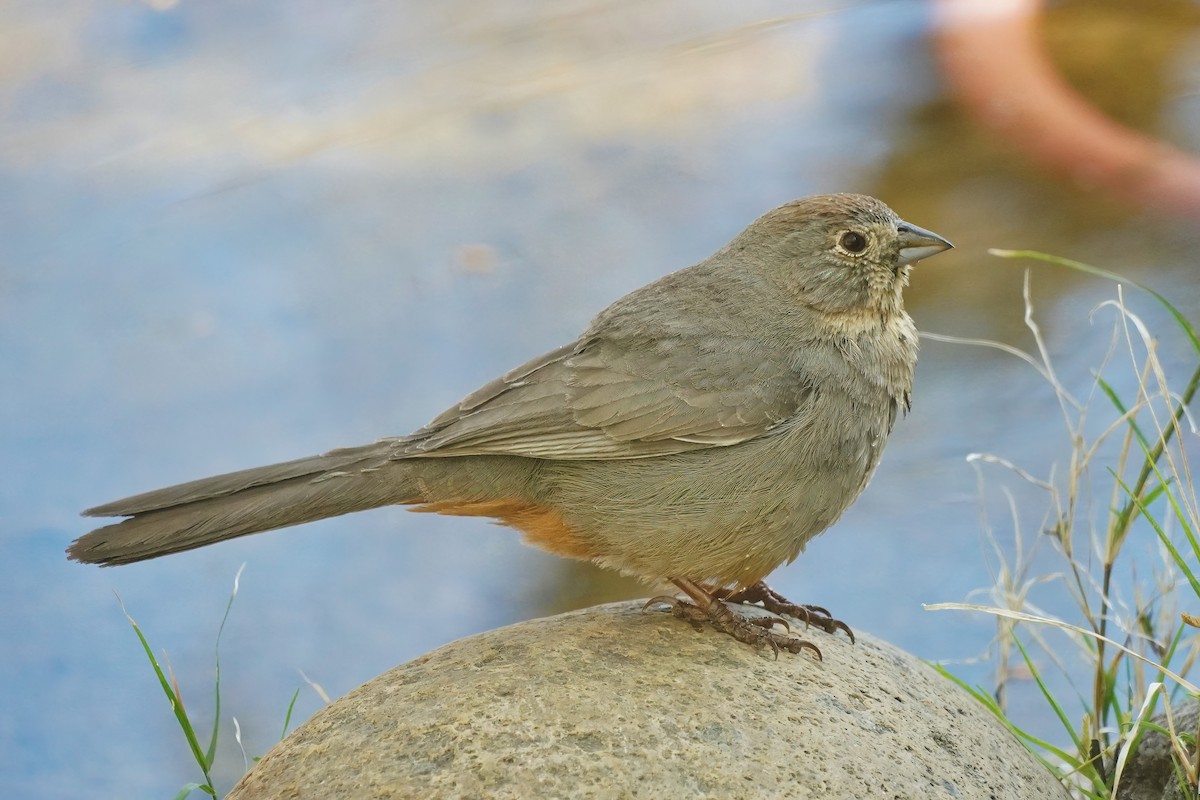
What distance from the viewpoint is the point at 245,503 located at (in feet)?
12.1

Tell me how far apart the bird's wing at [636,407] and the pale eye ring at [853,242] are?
1.37 feet

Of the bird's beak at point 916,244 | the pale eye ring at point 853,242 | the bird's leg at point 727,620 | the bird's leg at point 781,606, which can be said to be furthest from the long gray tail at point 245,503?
the bird's beak at point 916,244

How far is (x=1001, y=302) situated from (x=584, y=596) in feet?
9.18

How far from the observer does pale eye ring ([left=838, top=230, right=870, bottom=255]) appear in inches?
160

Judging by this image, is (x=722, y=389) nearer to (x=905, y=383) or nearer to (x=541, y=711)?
(x=905, y=383)

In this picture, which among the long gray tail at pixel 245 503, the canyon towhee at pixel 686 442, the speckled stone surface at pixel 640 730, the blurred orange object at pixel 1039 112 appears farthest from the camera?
the blurred orange object at pixel 1039 112

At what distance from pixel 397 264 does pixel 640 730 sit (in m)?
4.97

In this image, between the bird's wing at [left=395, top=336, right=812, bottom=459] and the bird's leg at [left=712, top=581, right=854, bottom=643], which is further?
the bird's leg at [left=712, top=581, right=854, bottom=643]

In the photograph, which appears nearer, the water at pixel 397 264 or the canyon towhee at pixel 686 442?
the canyon towhee at pixel 686 442

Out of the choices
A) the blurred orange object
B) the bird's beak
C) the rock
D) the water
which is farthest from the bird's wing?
the blurred orange object

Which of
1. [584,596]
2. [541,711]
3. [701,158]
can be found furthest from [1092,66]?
[541,711]

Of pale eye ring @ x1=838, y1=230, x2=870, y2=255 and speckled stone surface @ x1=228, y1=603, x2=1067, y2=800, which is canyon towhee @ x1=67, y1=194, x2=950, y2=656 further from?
speckled stone surface @ x1=228, y1=603, x2=1067, y2=800

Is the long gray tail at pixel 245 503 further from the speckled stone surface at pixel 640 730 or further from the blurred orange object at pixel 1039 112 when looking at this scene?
the blurred orange object at pixel 1039 112

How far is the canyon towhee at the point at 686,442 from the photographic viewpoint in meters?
3.77
